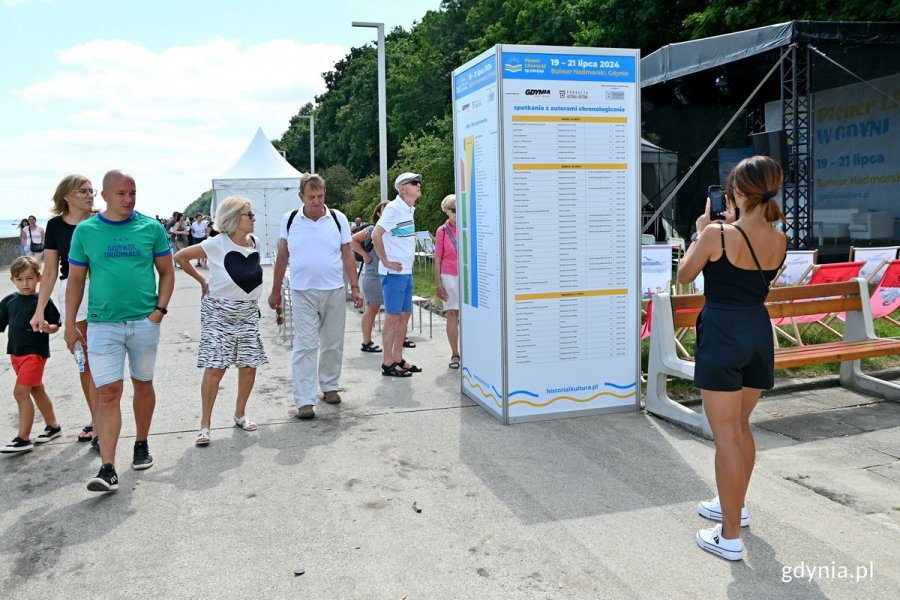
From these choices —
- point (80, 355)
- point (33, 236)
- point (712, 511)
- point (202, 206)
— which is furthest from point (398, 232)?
point (202, 206)

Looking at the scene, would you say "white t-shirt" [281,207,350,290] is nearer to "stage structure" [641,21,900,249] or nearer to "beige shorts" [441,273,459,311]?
"beige shorts" [441,273,459,311]

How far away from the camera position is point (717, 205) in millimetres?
3932

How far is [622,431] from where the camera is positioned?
18.7ft

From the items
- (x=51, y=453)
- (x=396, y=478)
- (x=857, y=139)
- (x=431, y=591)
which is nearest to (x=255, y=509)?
(x=396, y=478)

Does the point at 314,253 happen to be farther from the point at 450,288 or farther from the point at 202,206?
the point at 202,206

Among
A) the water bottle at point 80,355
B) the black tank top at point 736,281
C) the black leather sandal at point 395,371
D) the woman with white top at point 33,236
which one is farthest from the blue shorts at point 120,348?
the woman with white top at point 33,236

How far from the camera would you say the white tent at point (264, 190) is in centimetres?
2584

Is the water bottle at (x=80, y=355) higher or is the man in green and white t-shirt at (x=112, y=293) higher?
the man in green and white t-shirt at (x=112, y=293)

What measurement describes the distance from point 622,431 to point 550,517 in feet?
5.64

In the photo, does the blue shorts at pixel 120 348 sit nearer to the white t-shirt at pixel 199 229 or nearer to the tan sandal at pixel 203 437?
the tan sandal at pixel 203 437

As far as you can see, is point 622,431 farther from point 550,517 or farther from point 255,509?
point 255,509

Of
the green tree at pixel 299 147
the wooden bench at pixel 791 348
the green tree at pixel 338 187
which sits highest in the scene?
the green tree at pixel 299 147

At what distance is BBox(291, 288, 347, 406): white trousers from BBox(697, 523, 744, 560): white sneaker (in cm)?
335

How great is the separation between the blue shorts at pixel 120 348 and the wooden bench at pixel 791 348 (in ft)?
11.8
